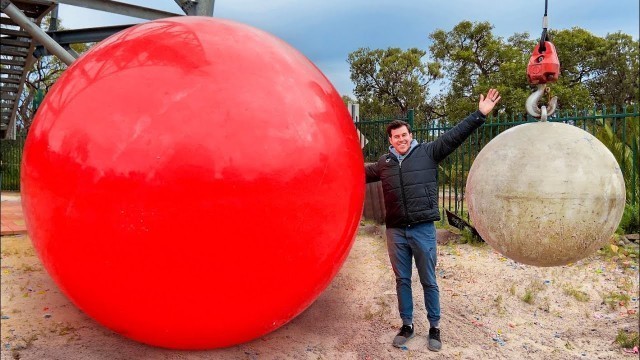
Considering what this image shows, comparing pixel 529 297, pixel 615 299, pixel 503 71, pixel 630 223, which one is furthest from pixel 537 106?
pixel 503 71

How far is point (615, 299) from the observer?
5367mm

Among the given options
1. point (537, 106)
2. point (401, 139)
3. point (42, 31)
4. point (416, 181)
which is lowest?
point (416, 181)

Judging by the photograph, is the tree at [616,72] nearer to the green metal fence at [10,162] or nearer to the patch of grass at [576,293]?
the patch of grass at [576,293]

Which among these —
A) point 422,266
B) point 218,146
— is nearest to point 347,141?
point 218,146

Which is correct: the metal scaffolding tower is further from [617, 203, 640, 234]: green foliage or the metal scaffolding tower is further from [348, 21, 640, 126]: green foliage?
[348, 21, 640, 126]: green foliage

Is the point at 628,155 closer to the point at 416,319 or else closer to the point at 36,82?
the point at 416,319

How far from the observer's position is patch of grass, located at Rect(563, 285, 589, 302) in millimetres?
5375

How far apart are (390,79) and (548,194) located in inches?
1153

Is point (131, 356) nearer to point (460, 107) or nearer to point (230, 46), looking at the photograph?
point (230, 46)

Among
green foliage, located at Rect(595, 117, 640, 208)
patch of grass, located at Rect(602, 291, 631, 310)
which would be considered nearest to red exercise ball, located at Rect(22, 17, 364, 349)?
patch of grass, located at Rect(602, 291, 631, 310)

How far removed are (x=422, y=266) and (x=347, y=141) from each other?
1398 millimetres

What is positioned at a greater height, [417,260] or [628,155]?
[628,155]

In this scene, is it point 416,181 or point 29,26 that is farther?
point 29,26

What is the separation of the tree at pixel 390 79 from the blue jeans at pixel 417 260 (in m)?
25.1
